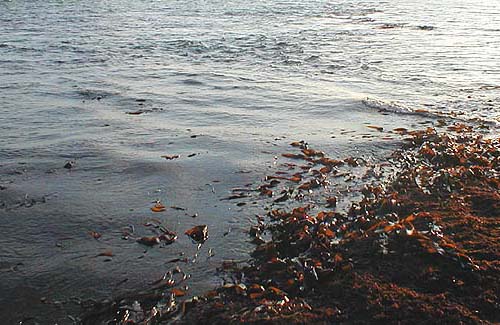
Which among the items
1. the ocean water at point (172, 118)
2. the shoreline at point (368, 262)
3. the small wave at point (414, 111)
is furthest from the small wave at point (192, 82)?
the shoreline at point (368, 262)

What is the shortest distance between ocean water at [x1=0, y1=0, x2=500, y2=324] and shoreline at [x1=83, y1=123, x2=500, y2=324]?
224mm

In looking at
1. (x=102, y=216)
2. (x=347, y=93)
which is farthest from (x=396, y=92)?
(x=102, y=216)

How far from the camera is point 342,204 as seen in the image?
3.84 m

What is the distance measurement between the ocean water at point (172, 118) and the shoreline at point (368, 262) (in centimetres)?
22

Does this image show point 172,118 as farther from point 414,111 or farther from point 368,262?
point 368,262

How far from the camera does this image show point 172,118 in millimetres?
6051

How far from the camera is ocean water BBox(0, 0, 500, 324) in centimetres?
321

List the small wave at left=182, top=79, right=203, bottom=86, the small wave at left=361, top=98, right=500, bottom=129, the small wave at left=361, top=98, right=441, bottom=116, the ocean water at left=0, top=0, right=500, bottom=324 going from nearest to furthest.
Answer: the ocean water at left=0, top=0, right=500, bottom=324 → the small wave at left=361, top=98, right=500, bottom=129 → the small wave at left=361, top=98, right=441, bottom=116 → the small wave at left=182, top=79, right=203, bottom=86

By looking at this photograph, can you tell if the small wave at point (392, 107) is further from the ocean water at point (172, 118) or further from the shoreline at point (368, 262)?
the shoreline at point (368, 262)

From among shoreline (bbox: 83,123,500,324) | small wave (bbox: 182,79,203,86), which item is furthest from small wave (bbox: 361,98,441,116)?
small wave (bbox: 182,79,203,86)

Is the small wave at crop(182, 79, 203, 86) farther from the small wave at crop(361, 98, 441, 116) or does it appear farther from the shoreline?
the shoreline

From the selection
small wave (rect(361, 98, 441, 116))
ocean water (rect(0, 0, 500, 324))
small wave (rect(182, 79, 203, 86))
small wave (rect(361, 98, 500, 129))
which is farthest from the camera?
small wave (rect(182, 79, 203, 86))

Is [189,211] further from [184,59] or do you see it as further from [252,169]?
[184,59]

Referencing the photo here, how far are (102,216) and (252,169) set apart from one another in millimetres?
1446
